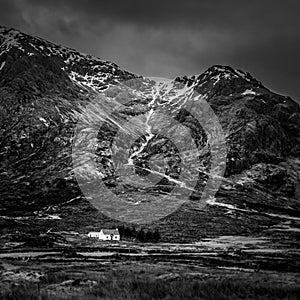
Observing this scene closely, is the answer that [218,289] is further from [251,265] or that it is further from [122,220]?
[122,220]

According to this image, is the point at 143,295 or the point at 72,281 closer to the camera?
the point at 143,295

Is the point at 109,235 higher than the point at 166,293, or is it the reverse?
the point at 109,235

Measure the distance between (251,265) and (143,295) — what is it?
152 feet

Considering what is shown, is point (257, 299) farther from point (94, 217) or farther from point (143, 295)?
point (94, 217)

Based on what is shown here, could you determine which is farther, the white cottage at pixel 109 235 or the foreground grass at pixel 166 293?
the white cottage at pixel 109 235

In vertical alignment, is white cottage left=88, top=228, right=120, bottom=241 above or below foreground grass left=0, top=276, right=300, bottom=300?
above

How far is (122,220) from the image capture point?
601ft

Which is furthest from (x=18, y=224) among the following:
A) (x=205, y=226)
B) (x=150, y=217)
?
(x=205, y=226)

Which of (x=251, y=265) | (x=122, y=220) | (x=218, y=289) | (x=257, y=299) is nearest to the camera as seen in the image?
(x=257, y=299)

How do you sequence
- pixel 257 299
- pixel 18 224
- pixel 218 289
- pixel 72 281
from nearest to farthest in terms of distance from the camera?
pixel 257 299
pixel 218 289
pixel 72 281
pixel 18 224

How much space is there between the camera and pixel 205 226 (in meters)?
179

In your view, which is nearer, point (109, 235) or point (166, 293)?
point (166, 293)

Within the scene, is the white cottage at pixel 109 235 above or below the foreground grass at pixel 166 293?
above

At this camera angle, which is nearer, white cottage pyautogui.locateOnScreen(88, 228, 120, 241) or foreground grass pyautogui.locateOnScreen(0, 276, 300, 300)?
foreground grass pyautogui.locateOnScreen(0, 276, 300, 300)
